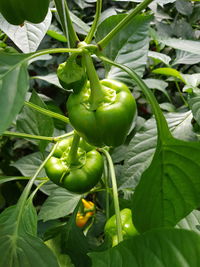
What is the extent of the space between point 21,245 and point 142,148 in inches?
12.5

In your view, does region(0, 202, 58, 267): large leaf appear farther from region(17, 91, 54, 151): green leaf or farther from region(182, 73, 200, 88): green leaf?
region(182, 73, 200, 88): green leaf

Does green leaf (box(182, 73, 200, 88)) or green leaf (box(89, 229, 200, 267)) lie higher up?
green leaf (box(89, 229, 200, 267))

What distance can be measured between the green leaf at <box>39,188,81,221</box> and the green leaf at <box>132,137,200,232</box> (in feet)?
1.31

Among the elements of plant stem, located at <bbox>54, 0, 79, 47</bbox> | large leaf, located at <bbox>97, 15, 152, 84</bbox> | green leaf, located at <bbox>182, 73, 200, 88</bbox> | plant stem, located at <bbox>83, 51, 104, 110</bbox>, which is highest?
plant stem, located at <bbox>54, 0, 79, 47</bbox>

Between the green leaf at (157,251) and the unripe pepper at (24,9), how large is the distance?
Answer: 1.05 ft

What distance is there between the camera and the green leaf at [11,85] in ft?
1.42

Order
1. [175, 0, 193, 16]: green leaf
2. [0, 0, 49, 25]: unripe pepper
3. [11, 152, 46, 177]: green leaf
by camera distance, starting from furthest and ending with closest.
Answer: [175, 0, 193, 16]: green leaf, [11, 152, 46, 177]: green leaf, [0, 0, 49, 25]: unripe pepper

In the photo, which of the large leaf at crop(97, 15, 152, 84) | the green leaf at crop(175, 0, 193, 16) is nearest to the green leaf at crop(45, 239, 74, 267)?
the large leaf at crop(97, 15, 152, 84)

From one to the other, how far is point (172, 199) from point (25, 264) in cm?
24

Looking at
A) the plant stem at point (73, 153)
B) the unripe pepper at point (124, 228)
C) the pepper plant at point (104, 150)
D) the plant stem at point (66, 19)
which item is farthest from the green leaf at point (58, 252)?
the plant stem at point (66, 19)

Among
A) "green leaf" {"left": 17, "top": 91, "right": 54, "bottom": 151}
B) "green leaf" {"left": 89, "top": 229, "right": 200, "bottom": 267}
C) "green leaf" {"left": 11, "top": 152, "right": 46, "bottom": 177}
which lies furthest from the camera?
"green leaf" {"left": 11, "top": 152, "right": 46, "bottom": 177}

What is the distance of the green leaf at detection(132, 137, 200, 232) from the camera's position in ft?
1.85

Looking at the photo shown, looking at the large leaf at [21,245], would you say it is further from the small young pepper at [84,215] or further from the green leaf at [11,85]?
the small young pepper at [84,215]

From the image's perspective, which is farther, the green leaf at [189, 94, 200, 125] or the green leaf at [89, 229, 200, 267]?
the green leaf at [189, 94, 200, 125]
